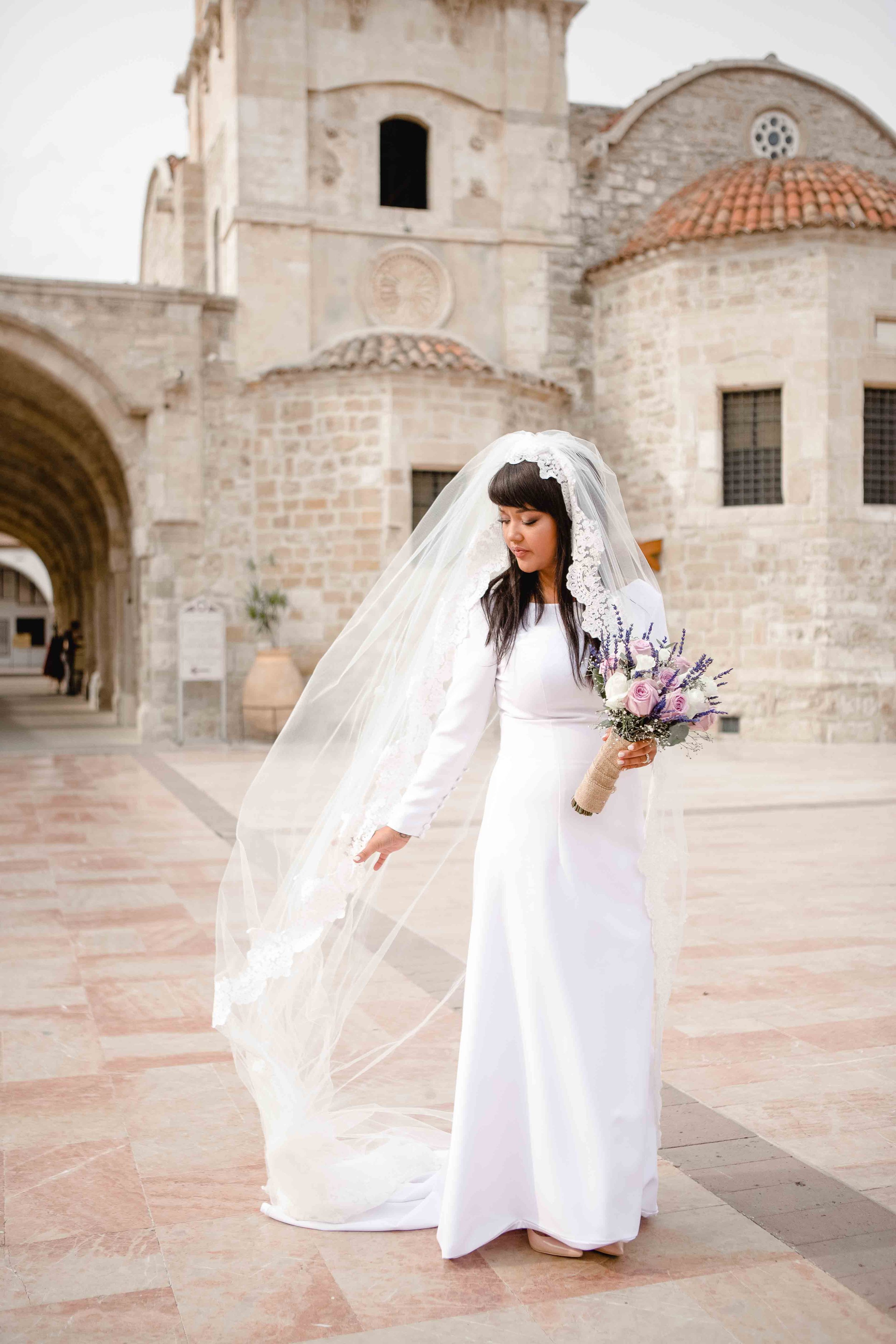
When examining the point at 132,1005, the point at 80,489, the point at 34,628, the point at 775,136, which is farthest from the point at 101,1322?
the point at 34,628

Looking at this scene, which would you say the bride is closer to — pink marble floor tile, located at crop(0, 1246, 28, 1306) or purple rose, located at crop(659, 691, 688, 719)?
purple rose, located at crop(659, 691, 688, 719)

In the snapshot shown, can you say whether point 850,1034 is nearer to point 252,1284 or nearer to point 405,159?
point 252,1284

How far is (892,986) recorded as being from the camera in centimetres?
522

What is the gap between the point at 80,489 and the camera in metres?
24.3

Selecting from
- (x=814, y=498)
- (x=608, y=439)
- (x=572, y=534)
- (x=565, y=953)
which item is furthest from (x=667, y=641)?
(x=608, y=439)

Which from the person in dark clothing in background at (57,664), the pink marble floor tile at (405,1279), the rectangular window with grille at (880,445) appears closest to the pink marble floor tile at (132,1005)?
the pink marble floor tile at (405,1279)

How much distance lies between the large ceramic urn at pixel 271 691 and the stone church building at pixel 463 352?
0.63 meters

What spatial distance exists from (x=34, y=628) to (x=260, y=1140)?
171ft

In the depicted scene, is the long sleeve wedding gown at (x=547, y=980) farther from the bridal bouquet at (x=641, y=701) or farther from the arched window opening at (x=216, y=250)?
the arched window opening at (x=216, y=250)

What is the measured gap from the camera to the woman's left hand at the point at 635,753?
289 cm

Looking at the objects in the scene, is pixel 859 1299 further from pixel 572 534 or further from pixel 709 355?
pixel 709 355

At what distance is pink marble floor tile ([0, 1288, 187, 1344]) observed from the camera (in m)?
2.61

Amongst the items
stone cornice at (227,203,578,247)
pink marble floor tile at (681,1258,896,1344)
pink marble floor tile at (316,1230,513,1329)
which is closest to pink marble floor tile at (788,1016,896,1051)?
pink marble floor tile at (681,1258,896,1344)

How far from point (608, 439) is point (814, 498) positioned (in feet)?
10.4
